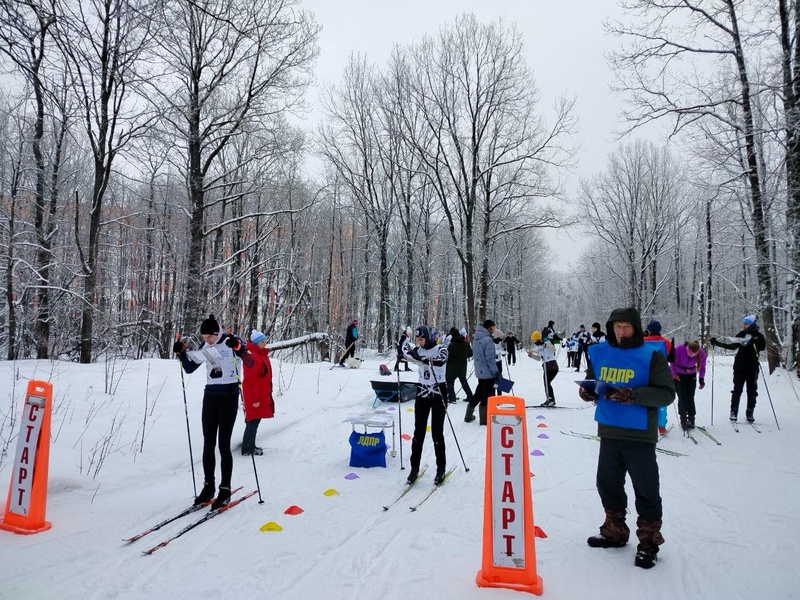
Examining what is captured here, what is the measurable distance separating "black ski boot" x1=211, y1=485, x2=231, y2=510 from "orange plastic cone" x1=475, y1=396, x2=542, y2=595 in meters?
2.92

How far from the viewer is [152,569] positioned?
3.56 m

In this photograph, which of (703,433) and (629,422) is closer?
(629,422)

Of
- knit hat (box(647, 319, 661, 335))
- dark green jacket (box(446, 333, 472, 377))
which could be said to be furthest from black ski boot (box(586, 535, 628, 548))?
dark green jacket (box(446, 333, 472, 377))

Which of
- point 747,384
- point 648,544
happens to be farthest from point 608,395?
point 747,384

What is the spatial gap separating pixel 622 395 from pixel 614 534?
4.07 feet

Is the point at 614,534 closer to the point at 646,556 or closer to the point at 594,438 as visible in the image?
the point at 646,556

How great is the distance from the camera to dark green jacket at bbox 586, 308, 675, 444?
11.5 feet

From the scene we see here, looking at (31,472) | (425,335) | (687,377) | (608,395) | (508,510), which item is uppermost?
(425,335)

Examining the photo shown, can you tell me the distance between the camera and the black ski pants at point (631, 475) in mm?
3557

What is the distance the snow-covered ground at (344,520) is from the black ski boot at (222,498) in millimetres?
169

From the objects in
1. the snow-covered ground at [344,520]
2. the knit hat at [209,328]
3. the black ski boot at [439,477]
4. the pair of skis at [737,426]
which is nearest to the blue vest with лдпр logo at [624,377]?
the snow-covered ground at [344,520]

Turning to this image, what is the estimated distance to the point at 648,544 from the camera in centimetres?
353

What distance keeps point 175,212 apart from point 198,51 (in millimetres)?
Answer: 20474

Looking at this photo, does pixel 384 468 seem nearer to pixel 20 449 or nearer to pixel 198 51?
pixel 20 449
